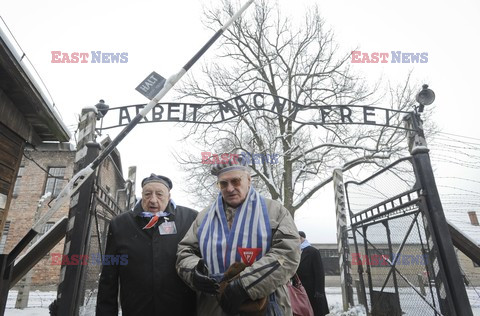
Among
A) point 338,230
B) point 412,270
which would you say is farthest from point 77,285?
point 338,230

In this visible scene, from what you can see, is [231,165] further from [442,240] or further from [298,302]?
[442,240]

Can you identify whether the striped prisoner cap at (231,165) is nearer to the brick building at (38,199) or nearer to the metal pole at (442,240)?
the metal pole at (442,240)

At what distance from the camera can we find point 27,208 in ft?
57.5

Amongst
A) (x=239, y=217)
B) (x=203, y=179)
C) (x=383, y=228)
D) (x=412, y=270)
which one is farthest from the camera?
(x=203, y=179)

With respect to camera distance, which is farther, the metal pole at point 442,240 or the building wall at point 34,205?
the building wall at point 34,205

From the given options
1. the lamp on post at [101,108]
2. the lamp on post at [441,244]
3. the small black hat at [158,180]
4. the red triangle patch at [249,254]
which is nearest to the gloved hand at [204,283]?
the red triangle patch at [249,254]

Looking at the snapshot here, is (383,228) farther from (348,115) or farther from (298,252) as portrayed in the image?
(298,252)

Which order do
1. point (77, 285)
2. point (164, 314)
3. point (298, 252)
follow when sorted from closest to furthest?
point (298, 252) → point (164, 314) → point (77, 285)

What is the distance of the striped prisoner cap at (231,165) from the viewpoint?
2404mm

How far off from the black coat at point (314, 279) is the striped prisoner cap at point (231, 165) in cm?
241

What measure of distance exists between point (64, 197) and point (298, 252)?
6.41 ft

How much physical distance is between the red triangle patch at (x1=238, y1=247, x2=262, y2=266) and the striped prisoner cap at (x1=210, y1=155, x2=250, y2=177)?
643 millimetres

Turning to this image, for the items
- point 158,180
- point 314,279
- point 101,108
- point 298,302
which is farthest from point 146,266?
point 101,108

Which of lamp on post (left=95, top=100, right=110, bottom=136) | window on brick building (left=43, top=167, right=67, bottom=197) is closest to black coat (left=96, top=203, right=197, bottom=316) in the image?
lamp on post (left=95, top=100, right=110, bottom=136)
